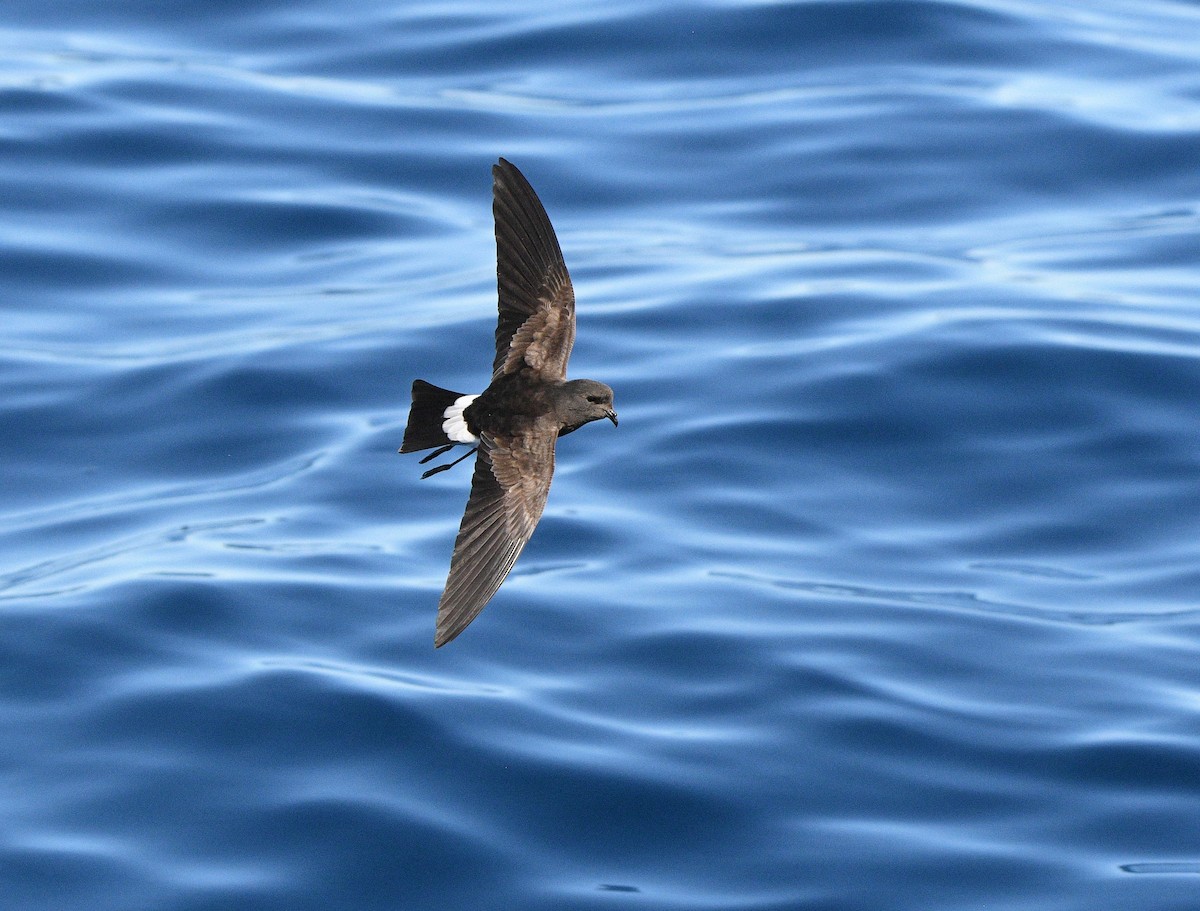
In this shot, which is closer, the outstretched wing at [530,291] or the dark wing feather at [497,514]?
the dark wing feather at [497,514]

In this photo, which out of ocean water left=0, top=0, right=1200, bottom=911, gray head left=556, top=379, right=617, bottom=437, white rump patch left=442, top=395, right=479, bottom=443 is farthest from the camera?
ocean water left=0, top=0, right=1200, bottom=911

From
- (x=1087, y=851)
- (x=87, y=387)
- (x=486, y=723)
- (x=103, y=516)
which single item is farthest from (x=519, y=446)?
(x=87, y=387)

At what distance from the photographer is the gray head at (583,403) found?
7.21 m

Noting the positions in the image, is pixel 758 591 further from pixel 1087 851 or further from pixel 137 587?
pixel 137 587

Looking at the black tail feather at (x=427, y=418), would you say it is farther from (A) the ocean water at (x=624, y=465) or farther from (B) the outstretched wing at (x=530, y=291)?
(A) the ocean water at (x=624, y=465)

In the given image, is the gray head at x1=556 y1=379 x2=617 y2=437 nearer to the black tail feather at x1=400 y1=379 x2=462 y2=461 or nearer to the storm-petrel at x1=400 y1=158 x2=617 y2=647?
the storm-petrel at x1=400 y1=158 x2=617 y2=647

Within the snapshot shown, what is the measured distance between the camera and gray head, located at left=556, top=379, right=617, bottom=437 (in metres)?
7.21

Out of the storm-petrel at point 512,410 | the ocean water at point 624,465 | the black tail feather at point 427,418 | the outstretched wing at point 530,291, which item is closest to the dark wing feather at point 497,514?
the storm-petrel at point 512,410

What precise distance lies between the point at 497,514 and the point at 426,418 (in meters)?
0.61

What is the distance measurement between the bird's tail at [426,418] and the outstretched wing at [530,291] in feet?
0.91

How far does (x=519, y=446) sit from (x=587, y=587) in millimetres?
6069

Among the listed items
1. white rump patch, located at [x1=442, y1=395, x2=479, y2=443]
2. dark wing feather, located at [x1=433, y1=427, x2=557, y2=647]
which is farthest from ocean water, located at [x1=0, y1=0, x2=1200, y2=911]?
dark wing feather, located at [x1=433, y1=427, x2=557, y2=647]

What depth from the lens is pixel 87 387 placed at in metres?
15.9

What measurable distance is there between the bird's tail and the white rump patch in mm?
13
